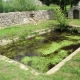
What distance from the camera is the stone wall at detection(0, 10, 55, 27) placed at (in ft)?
48.1

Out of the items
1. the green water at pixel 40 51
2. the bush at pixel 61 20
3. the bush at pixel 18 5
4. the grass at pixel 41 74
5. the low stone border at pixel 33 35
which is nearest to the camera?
the grass at pixel 41 74

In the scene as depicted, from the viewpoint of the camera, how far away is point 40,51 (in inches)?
391

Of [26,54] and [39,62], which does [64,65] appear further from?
[26,54]

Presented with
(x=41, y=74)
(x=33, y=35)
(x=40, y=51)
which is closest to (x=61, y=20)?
(x=33, y=35)

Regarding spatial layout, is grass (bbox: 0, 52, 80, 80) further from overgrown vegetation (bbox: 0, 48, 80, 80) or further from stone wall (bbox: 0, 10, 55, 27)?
stone wall (bbox: 0, 10, 55, 27)

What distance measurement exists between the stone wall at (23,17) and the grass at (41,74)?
8.51 meters

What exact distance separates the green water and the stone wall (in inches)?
140

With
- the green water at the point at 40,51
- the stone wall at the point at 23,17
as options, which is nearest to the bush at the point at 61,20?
the green water at the point at 40,51

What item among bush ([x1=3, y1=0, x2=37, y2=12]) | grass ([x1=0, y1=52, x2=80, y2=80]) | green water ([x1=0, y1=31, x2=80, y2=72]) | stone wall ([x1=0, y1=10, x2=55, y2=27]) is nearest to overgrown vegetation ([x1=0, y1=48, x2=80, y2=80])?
grass ([x1=0, y1=52, x2=80, y2=80])

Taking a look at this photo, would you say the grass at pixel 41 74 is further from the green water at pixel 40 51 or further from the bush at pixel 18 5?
the bush at pixel 18 5

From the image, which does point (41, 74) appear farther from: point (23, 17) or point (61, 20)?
point (23, 17)

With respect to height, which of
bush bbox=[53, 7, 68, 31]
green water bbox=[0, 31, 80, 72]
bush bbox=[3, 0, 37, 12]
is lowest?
green water bbox=[0, 31, 80, 72]

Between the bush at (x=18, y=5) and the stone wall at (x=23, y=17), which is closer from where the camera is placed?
the stone wall at (x=23, y=17)

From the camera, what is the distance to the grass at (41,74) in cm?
580
